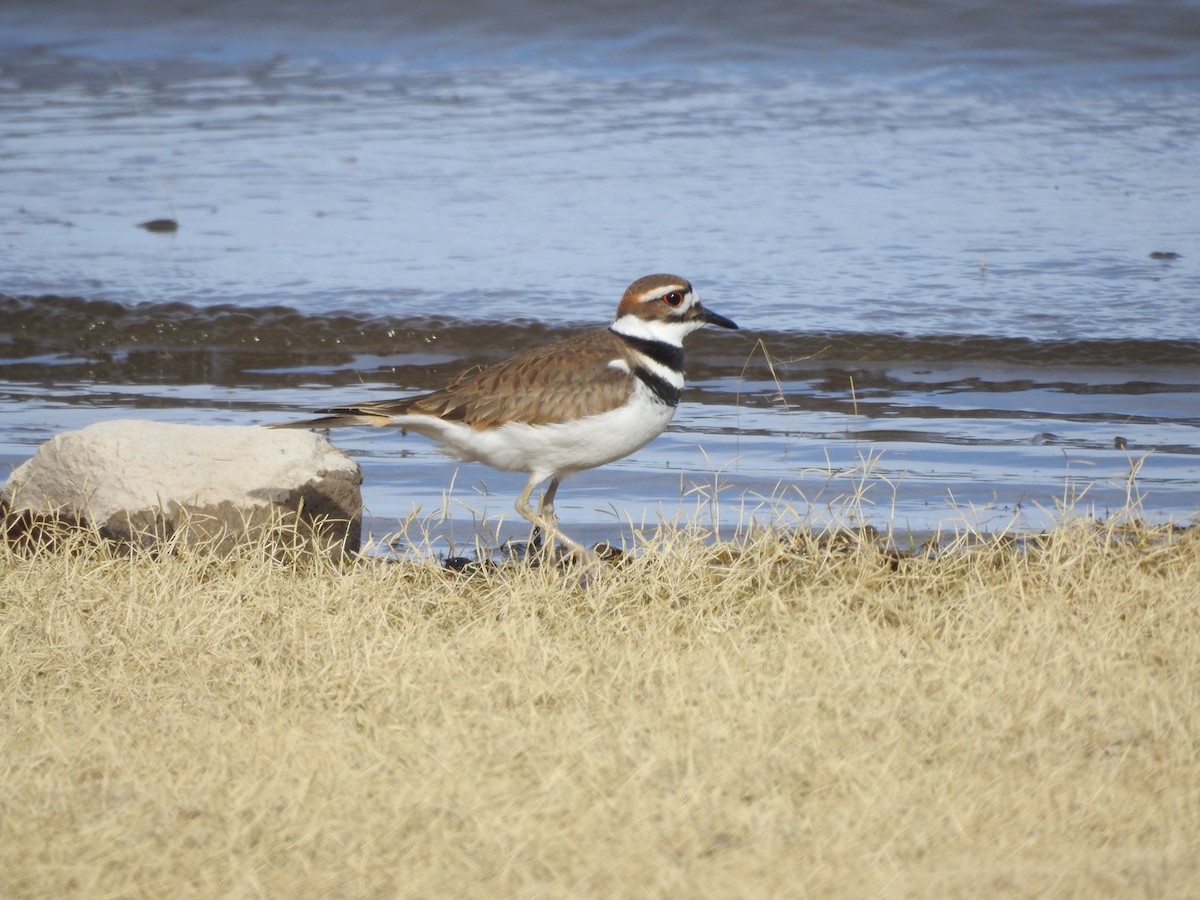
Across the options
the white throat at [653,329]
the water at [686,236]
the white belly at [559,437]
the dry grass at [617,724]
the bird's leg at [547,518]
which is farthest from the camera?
the water at [686,236]

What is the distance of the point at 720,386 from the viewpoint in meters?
9.77

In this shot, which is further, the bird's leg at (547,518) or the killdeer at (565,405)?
the killdeer at (565,405)

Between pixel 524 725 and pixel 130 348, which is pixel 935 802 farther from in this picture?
pixel 130 348

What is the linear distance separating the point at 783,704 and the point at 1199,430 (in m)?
5.03

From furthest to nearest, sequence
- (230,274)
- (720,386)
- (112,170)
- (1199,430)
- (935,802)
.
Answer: (112,170)
(230,274)
(720,386)
(1199,430)
(935,802)

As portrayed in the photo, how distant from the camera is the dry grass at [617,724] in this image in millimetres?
3186

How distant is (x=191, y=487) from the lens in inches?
229

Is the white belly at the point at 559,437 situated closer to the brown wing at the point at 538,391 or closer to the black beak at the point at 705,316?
the brown wing at the point at 538,391

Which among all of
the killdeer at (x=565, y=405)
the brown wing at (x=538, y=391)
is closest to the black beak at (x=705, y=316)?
the killdeer at (x=565, y=405)

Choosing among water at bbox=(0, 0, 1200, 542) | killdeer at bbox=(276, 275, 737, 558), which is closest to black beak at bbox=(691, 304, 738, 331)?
killdeer at bbox=(276, 275, 737, 558)

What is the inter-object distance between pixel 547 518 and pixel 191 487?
1.38m

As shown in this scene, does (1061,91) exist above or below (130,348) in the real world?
above

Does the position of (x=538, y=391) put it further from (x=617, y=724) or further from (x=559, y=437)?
(x=617, y=724)

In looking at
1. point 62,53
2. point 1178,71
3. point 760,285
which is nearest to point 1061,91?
point 1178,71
